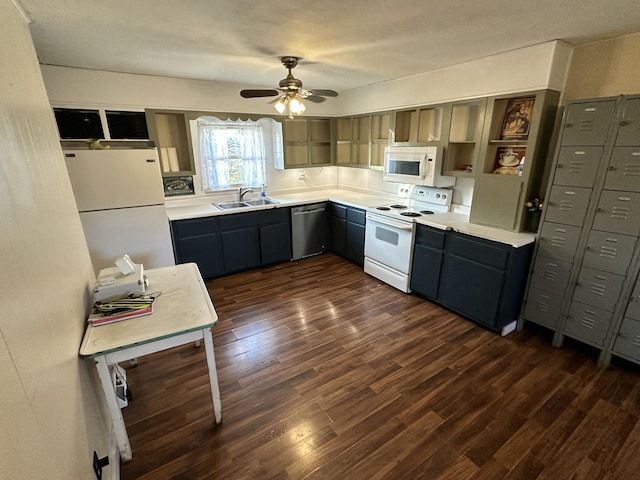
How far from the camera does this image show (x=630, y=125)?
199 centimetres

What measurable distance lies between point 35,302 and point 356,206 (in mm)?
3395

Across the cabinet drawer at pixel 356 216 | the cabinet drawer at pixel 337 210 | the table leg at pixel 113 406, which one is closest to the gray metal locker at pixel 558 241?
the cabinet drawer at pixel 356 216

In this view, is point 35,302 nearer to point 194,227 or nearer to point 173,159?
point 194,227

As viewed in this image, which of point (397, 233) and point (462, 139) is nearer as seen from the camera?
point (462, 139)

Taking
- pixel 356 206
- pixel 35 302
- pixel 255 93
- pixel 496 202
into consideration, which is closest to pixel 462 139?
pixel 496 202

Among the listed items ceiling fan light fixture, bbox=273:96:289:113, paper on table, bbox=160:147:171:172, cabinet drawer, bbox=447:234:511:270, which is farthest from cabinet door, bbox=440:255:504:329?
paper on table, bbox=160:147:171:172

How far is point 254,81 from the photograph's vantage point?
3.71m

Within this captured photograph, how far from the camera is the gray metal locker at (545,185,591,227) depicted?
226cm

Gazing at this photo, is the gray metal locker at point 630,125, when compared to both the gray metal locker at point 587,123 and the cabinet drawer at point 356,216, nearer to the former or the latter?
the gray metal locker at point 587,123

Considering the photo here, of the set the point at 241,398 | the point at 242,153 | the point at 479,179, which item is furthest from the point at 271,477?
the point at 242,153

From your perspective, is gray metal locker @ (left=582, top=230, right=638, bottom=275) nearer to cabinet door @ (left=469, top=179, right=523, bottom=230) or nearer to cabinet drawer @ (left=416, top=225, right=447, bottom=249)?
cabinet door @ (left=469, top=179, right=523, bottom=230)

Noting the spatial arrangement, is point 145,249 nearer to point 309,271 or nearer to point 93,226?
point 93,226

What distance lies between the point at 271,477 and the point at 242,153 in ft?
12.5

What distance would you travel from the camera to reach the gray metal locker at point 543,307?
2527mm
